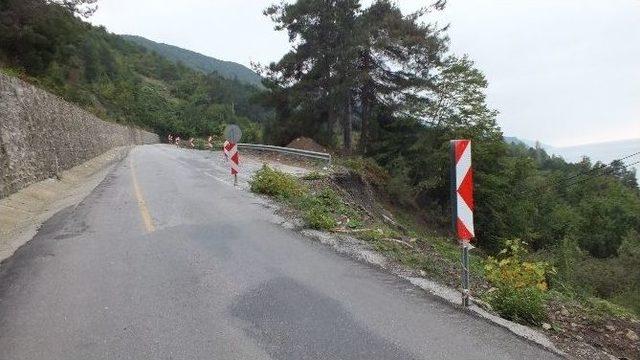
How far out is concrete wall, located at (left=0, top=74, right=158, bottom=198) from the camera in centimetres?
1355

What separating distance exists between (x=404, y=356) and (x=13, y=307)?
14.6ft

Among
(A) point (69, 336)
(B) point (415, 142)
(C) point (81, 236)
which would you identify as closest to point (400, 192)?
(B) point (415, 142)

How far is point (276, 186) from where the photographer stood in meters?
14.1

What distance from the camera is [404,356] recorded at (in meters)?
4.38

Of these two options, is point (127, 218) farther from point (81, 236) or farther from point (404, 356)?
point (404, 356)

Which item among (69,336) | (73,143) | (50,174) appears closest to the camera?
(69,336)

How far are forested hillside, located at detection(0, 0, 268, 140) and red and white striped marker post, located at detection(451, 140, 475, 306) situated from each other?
1720cm

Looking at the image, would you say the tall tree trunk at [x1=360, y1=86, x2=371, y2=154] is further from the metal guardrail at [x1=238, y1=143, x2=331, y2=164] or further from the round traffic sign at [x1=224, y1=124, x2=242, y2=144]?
the round traffic sign at [x1=224, y1=124, x2=242, y2=144]

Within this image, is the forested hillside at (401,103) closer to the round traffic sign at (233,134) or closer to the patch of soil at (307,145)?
the patch of soil at (307,145)

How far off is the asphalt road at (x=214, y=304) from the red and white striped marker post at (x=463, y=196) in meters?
0.61

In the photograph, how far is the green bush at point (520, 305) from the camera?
17.9 ft

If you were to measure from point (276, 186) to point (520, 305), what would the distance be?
369 inches

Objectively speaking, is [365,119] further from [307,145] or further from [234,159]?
[234,159]

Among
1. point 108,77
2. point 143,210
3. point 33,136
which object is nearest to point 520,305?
point 143,210
